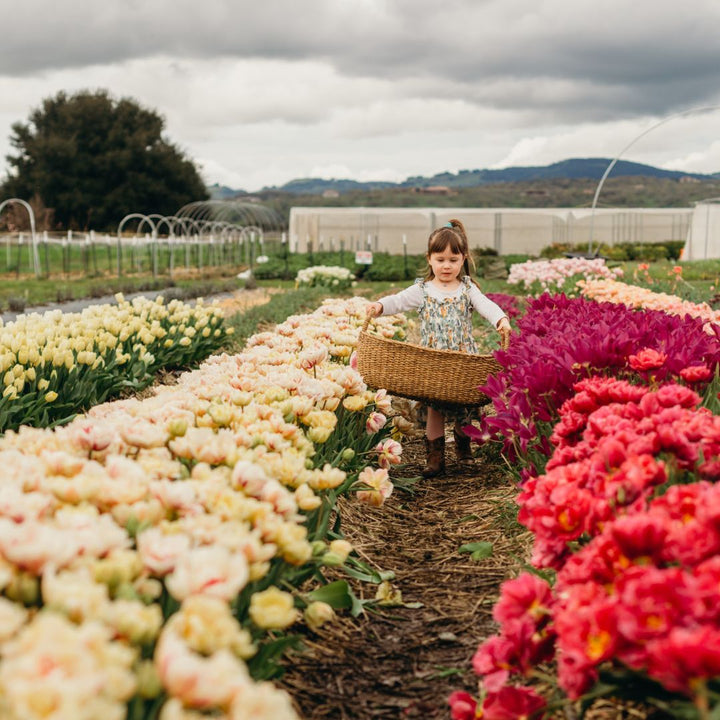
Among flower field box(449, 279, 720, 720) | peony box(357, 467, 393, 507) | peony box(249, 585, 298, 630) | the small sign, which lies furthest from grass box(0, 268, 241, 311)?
peony box(249, 585, 298, 630)

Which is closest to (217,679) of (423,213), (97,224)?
(423,213)

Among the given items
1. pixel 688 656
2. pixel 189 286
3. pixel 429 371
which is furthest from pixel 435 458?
pixel 189 286

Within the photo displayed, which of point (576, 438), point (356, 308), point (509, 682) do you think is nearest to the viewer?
point (509, 682)

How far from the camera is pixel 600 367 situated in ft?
9.16

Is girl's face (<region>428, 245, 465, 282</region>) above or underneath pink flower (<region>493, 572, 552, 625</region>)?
above

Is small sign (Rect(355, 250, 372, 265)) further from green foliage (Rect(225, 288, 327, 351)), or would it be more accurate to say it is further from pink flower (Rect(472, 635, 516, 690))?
pink flower (Rect(472, 635, 516, 690))

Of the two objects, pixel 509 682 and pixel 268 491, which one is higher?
pixel 268 491

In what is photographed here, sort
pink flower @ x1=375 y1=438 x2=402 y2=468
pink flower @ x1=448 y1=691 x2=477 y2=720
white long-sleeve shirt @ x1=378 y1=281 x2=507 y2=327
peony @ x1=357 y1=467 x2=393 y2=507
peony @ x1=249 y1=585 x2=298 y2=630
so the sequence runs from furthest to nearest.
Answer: white long-sleeve shirt @ x1=378 y1=281 x2=507 y2=327 < pink flower @ x1=375 y1=438 x2=402 y2=468 < peony @ x1=357 y1=467 x2=393 y2=507 < pink flower @ x1=448 y1=691 x2=477 y2=720 < peony @ x1=249 y1=585 x2=298 y2=630

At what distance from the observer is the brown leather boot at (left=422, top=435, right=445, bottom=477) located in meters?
4.13

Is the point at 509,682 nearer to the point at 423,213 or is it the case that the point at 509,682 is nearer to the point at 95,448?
the point at 95,448

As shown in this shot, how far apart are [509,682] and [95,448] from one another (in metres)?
1.14

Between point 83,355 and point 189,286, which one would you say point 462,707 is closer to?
point 83,355

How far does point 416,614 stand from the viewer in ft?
8.27

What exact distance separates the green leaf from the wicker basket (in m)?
1.04
